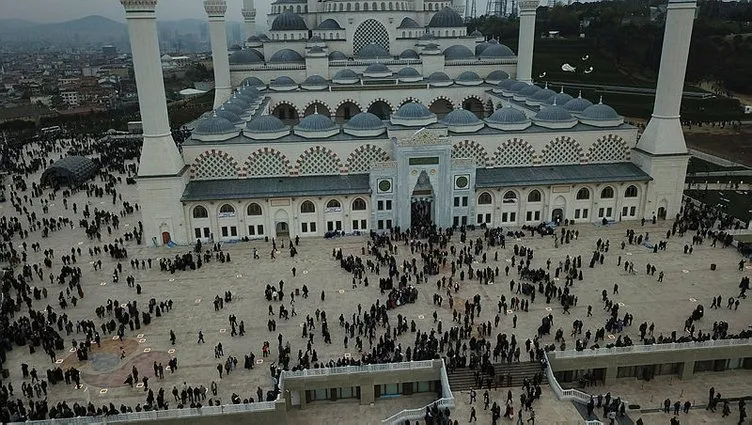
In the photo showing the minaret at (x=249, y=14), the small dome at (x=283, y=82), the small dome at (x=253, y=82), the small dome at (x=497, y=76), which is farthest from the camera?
the minaret at (x=249, y=14)

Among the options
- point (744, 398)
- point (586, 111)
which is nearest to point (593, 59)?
point (586, 111)

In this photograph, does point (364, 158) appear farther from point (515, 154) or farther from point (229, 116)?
point (229, 116)

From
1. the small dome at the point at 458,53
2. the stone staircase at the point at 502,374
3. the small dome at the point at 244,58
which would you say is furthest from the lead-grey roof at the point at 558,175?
the small dome at the point at 244,58

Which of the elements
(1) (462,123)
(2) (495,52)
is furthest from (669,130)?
(2) (495,52)

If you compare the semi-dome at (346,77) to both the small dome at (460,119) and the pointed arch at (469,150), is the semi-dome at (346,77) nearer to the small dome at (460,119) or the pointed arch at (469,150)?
the small dome at (460,119)

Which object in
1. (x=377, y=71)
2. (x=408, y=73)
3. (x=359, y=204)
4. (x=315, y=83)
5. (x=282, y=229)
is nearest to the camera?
(x=359, y=204)

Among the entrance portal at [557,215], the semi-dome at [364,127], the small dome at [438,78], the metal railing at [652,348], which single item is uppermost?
the small dome at [438,78]

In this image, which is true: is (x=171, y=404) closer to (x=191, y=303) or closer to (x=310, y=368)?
(x=310, y=368)
